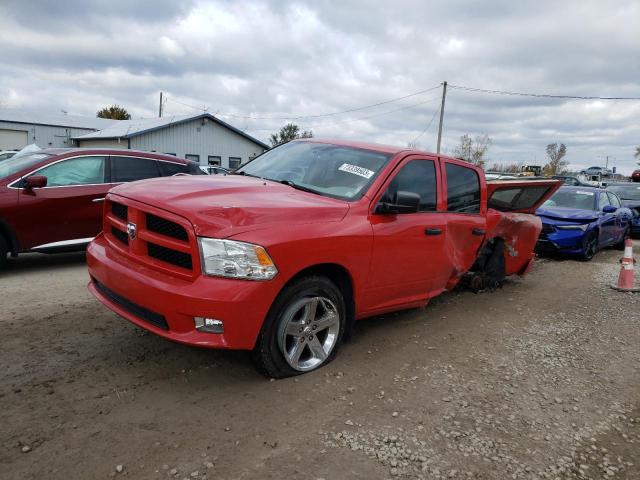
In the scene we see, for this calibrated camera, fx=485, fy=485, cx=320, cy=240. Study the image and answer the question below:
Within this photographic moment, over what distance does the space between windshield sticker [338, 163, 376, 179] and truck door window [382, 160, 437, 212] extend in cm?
21

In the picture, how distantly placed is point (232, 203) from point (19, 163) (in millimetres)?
5274

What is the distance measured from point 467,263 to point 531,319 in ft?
3.30

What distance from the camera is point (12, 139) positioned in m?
37.0

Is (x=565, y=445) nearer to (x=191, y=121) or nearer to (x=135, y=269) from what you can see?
(x=135, y=269)

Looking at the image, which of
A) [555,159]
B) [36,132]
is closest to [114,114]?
[36,132]

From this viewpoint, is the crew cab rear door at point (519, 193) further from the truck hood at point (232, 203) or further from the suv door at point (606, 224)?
the suv door at point (606, 224)

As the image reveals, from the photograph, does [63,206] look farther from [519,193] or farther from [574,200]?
[574,200]

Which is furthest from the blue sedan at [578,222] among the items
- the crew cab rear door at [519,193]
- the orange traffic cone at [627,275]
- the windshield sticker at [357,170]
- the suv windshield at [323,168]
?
the windshield sticker at [357,170]

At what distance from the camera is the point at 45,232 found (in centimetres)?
673

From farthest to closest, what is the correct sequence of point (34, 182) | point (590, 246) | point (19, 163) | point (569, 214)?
point (590, 246) < point (569, 214) < point (19, 163) < point (34, 182)

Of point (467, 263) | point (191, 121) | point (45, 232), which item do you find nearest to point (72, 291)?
point (45, 232)

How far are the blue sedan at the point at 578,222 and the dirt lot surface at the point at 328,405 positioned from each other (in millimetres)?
4939

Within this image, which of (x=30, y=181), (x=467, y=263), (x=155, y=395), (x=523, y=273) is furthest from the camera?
(x=523, y=273)

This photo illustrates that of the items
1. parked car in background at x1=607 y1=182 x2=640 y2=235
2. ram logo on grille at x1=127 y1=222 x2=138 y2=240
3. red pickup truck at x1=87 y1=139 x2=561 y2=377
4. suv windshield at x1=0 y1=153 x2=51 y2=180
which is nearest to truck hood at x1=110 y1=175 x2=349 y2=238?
red pickup truck at x1=87 y1=139 x2=561 y2=377
